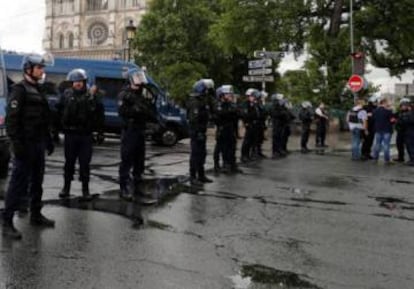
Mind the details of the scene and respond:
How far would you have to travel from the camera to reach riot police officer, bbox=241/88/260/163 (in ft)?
53.5

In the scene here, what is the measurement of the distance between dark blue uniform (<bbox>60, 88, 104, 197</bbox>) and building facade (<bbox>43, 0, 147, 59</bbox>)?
125 meters

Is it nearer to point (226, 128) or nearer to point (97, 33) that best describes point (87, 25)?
point (97, 33)

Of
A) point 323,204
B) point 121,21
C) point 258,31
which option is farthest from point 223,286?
point 121,21

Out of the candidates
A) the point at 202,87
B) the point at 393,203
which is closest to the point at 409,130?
the point at 393,203

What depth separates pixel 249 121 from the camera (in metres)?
16.4

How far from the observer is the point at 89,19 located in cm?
14188

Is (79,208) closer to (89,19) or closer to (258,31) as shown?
(258,31)

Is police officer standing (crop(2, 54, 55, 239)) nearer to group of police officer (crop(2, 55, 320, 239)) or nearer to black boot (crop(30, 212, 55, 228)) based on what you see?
group of police officer (crop(2, 55, 320, 239))

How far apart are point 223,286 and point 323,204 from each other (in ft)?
16.3

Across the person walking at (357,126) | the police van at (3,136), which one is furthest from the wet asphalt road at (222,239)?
the person walking at (357,126)

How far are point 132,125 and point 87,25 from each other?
445 ft

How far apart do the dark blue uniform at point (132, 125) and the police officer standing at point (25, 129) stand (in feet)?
7.11

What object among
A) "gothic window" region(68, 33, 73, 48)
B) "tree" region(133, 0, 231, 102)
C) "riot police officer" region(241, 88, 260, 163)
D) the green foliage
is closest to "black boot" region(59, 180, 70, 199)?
"riot police officer" region(241, 88, 260, 163)

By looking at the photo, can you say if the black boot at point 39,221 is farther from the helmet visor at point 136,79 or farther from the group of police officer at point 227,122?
the group of police officer at point 227,122
